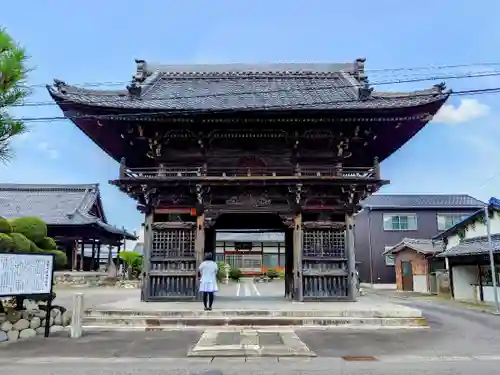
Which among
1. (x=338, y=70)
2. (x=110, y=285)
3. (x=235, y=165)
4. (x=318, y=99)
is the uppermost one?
(x=338, y=70)

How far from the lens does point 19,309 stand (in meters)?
9.42

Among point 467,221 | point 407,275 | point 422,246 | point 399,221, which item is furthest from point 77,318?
point 399,221

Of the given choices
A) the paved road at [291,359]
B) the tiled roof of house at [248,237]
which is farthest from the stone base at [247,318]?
the tiled roof of house at [248,237]

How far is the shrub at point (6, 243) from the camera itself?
9.38m

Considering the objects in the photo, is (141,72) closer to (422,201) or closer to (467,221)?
(467,221)

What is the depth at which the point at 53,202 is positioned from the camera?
3516 centimetres

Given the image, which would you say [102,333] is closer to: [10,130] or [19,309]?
[19,309]

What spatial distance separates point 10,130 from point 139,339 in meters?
4.98

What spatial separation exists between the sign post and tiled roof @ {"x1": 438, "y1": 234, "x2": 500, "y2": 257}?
1893 centimetres

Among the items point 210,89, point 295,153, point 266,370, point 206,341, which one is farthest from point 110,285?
point 266,370

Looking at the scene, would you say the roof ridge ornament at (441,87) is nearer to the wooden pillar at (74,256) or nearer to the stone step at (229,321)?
the stone step at (229,321)

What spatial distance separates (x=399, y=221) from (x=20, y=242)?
3267 centimetres

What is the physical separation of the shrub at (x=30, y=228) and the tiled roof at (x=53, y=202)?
19.7 meters

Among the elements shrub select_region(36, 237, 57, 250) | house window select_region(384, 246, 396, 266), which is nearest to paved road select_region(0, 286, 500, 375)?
shrub select_region(36, 237, 57, 250)
